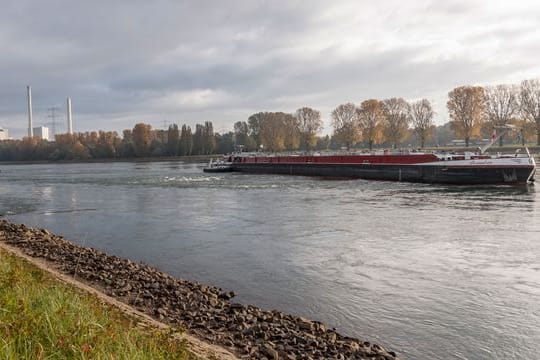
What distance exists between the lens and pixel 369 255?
16.0m

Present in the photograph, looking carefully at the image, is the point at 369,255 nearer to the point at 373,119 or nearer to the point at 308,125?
the point at 373,119

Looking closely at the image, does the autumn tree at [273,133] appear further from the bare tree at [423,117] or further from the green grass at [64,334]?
the green grass at [64,334]

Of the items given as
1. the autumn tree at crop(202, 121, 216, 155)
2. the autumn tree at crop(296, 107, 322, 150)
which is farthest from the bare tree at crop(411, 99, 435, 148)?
the autumn tree at crop(202, 121, 216, 155)

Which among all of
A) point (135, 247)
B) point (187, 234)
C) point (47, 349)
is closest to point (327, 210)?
point (187, 234)

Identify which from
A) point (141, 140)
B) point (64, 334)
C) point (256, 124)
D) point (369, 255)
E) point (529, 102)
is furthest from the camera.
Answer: point (141, 140)

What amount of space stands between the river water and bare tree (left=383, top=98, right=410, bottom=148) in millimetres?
76874

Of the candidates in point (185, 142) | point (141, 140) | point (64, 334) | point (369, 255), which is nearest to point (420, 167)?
point (369, 255)

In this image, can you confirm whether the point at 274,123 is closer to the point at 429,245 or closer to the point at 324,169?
the point at 324,169

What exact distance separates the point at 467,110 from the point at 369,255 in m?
88.1

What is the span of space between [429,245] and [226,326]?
1057 cm

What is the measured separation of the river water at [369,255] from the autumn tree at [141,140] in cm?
12159

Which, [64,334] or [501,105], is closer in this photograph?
[64,334]

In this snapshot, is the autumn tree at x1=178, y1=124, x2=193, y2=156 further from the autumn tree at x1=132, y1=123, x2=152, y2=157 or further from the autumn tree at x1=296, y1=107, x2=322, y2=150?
the autumn tree at x1=296, y1=107, x2=322, y2=150

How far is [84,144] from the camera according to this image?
166375 millimetres
